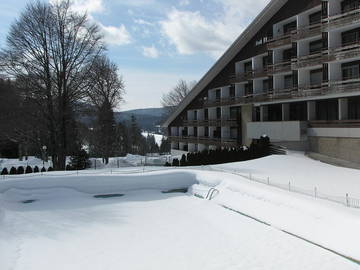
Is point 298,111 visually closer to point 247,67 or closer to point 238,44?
point 247,67

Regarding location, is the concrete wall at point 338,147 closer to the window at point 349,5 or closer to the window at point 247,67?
the window at point 349,5

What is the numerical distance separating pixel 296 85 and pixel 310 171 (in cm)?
1222

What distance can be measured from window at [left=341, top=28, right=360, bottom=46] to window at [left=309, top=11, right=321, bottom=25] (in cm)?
324

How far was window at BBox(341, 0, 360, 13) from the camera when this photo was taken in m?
28.0

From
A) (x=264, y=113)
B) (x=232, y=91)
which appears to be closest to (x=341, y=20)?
(x=264, y=113)

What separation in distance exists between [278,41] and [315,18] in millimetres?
4215

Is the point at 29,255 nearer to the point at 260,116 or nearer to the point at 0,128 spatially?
the point at 0,128

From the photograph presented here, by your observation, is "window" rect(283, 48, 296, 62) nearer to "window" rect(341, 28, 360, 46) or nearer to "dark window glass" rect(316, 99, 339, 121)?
"dark window glass" rect(316, 99, 339, 121)

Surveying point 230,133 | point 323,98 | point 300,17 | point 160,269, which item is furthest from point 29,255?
point 230,133

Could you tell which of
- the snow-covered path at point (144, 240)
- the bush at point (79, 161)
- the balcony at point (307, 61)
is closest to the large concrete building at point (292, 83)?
the balcony at point (307, 61)

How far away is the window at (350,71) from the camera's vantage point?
92.4 ft

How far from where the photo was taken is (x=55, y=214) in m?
15.8

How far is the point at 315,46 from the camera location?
32188 millimetres

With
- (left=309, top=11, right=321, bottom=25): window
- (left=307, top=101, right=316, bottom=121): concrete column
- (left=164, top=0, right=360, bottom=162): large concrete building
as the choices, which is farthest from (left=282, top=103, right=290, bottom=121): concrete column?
(left=309, top=11, right=321, bottom=25): window
